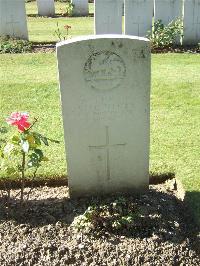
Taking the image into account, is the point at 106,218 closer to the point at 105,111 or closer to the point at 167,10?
the point at 105,111

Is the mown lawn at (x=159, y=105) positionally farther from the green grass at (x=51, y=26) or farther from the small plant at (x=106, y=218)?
the green grass at (x=51, y=26)

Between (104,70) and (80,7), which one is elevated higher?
(80,7)

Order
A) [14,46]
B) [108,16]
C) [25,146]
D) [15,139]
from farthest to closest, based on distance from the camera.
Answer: [108,16] < [14,46] < [15,139] < [25,146]

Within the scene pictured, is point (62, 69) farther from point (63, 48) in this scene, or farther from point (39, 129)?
point (39, 129)

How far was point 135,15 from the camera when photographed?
10.8 meters

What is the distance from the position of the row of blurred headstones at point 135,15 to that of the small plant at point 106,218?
7634mm

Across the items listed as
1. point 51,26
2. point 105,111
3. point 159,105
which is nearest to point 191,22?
point 159,105

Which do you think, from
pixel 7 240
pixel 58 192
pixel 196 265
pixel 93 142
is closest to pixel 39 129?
pixel 58 192

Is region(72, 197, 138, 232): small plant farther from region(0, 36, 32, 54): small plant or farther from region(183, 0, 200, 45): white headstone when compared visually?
region(183, 0, 200, 45): white headstone

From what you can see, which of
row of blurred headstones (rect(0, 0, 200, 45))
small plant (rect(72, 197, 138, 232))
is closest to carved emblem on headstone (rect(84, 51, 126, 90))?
small plant (rect(72, 197, 138, 232))

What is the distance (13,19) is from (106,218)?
877 cm

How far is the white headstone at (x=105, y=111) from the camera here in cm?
369

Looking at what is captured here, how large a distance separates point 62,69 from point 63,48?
0.58 feet

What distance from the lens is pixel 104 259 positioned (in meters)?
3.56
